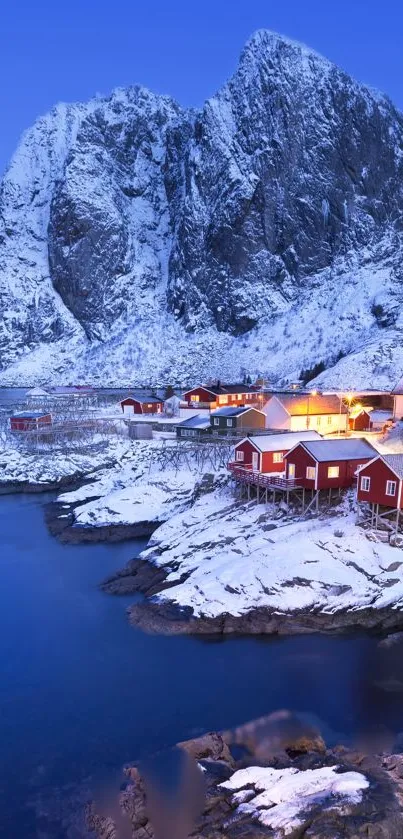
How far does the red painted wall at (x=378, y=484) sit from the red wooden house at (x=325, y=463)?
8.73ft

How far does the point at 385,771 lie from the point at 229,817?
4.42 meters

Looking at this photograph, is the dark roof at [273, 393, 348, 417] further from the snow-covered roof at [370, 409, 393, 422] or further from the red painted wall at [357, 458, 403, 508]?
the red painted wall at [357, 458, 403, 508]

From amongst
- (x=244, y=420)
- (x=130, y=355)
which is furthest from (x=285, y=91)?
(x=244, y=420)

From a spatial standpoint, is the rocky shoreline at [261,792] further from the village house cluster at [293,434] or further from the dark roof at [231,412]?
the dark roof at [231,412]

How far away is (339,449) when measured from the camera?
3547 cm

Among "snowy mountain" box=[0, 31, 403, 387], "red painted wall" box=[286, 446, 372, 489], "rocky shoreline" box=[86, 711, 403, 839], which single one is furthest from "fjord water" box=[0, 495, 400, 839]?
"snowy mountain" box=[0, 31, 403, 387]

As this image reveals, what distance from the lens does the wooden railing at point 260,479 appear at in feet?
115

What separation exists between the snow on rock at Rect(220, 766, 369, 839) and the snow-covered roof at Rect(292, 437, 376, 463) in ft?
65.2

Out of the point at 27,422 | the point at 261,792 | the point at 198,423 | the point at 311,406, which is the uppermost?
the point at 311,406

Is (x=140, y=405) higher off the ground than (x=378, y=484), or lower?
higher

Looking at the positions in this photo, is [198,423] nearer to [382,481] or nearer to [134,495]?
[134,495]

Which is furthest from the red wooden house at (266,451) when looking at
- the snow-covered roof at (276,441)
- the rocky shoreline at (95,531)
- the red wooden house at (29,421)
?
the red wooden house at (29,421)

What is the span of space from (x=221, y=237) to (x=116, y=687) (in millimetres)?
142692

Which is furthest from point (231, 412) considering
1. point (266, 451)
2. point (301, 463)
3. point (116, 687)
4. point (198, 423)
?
point (116, 687)
